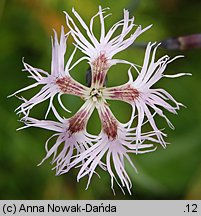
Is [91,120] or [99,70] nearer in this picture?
[99,70]

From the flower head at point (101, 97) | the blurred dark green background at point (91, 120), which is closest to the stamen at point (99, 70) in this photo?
the flower head at point (101, 97)

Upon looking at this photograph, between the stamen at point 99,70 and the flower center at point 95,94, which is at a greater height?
the stamen at point 99,70

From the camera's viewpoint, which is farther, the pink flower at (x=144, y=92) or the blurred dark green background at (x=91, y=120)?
the blurred dark green background at (x=91, y=120)

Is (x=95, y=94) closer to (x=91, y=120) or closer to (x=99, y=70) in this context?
(x=99, y=70)

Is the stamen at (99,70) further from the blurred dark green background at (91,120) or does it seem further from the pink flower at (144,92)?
the blurred dark green background at (91,120)

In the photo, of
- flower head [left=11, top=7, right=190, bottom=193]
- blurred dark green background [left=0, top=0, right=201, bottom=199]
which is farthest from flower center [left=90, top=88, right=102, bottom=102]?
blurred dark green background [left=0, top=0, right=201, bottom=199]

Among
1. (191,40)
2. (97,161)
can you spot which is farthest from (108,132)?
(191,40)

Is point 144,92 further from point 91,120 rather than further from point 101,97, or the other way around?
point 91,120

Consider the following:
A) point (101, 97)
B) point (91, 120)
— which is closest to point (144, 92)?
point (101, 97)
